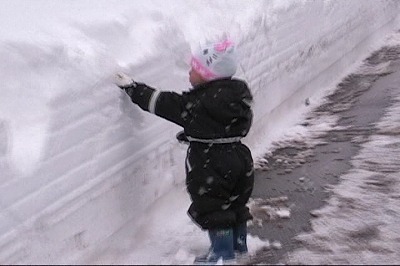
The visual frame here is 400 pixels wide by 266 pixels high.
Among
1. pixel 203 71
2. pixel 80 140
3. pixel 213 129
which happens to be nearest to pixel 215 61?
pixel 203 71

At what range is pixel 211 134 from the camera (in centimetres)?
374

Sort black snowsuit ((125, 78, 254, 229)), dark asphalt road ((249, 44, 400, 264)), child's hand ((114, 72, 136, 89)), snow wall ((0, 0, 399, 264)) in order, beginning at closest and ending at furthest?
snow wall ((0, 0, 399, 264)) → black snowsuit ((125, 78, 254, 229)) → child's hand ((114, 72, 136, 89)) → dark asphalt road ((249, 44, 400, 264))

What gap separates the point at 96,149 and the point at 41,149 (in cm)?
45

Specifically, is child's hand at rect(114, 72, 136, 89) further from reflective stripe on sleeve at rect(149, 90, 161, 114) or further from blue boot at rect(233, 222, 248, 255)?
blue boot at rect(233, 222, 248, 255)

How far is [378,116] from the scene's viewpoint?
267 inches

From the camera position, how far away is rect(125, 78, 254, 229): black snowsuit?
12.3 ft

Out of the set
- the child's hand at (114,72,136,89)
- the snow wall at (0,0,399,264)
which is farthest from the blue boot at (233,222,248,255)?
the child's hand at (114,72,136,89)

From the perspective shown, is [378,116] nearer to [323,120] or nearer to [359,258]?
[323,120]

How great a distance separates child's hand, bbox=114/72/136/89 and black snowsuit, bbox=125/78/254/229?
0.21 feet

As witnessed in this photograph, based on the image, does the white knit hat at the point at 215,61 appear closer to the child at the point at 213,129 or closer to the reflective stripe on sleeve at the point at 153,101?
the child at the point at 213,129

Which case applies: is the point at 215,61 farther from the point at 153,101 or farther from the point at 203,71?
the point at 153,101

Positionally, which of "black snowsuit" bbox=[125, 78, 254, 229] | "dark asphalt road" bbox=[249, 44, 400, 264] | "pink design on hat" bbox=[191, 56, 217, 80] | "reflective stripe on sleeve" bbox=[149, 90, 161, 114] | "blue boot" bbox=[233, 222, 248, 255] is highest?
"pink design on hat" bbox=[191, 56, 217, 80]

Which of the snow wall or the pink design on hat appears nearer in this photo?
the snow wall

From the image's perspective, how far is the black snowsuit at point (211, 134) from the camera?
373cm
